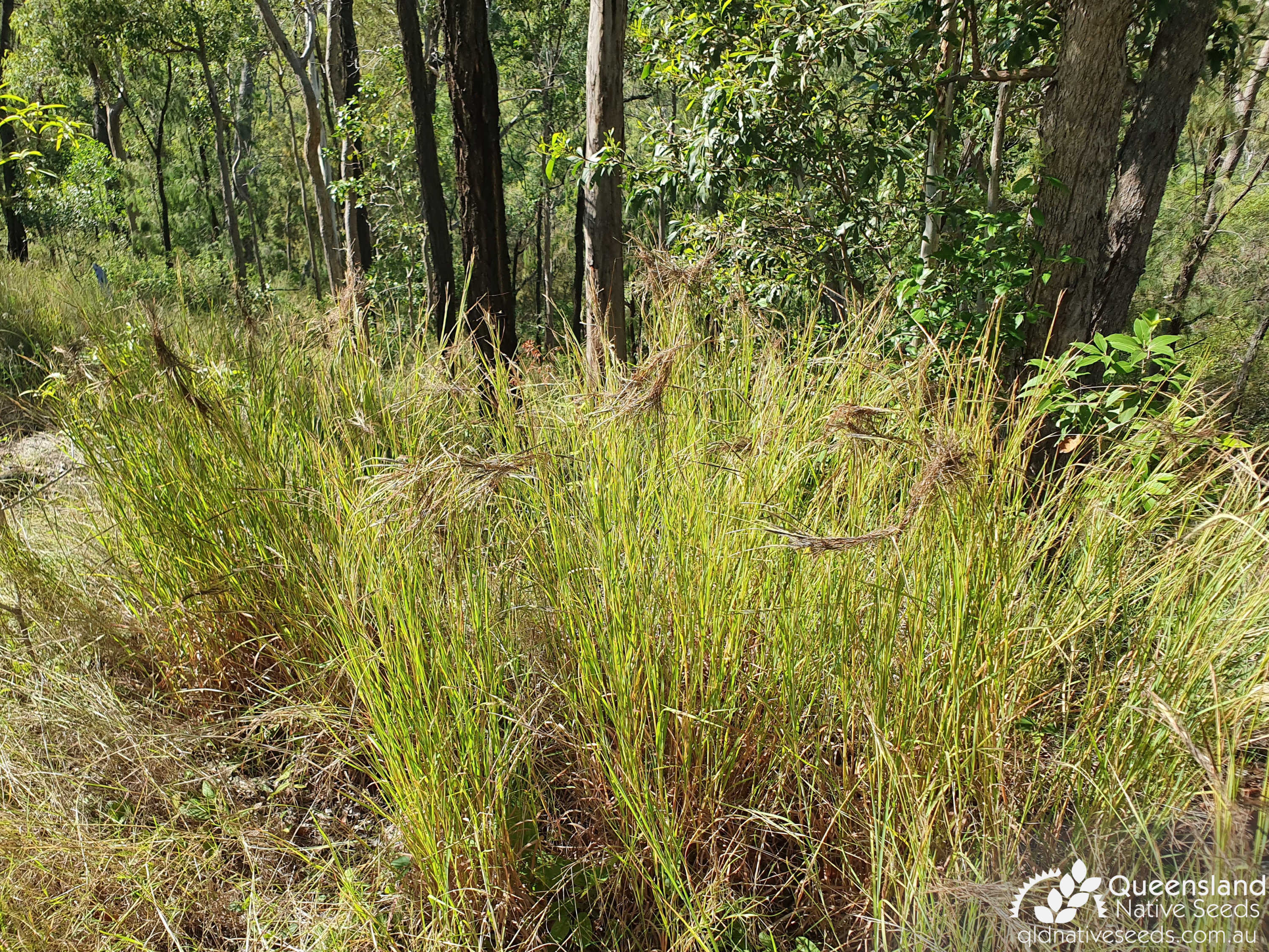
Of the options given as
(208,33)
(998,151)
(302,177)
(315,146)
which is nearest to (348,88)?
(315,146)

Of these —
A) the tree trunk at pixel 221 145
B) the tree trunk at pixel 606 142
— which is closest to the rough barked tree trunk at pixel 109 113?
the tree trunk at pixel 221 145

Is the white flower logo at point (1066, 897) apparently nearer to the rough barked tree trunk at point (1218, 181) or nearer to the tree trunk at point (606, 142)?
the tree trunk at point (606, 142)

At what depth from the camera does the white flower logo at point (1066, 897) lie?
3.59 ft

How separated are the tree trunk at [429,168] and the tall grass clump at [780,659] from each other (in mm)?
4449

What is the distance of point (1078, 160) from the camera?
3.20m

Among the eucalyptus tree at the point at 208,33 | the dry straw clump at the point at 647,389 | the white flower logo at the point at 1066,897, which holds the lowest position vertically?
the white flower logo at the point at 1066,897

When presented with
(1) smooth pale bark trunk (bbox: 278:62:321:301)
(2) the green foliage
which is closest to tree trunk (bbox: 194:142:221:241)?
(1) smooth pale bark trunk (bbox: 278:62:321:301)

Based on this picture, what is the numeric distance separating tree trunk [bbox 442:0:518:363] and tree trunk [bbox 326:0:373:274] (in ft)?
17.1

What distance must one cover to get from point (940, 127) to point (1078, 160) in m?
0.65

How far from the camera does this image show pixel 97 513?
9.27 ft

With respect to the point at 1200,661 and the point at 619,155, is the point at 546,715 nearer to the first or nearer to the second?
the point at 1200,661

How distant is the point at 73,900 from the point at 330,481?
1.02 m

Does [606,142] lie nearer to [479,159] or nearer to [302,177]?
[479,159]

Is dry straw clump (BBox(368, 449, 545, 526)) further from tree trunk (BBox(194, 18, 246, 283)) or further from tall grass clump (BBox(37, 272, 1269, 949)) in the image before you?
tree trunk (BBox(194, 18, 246, 283))
